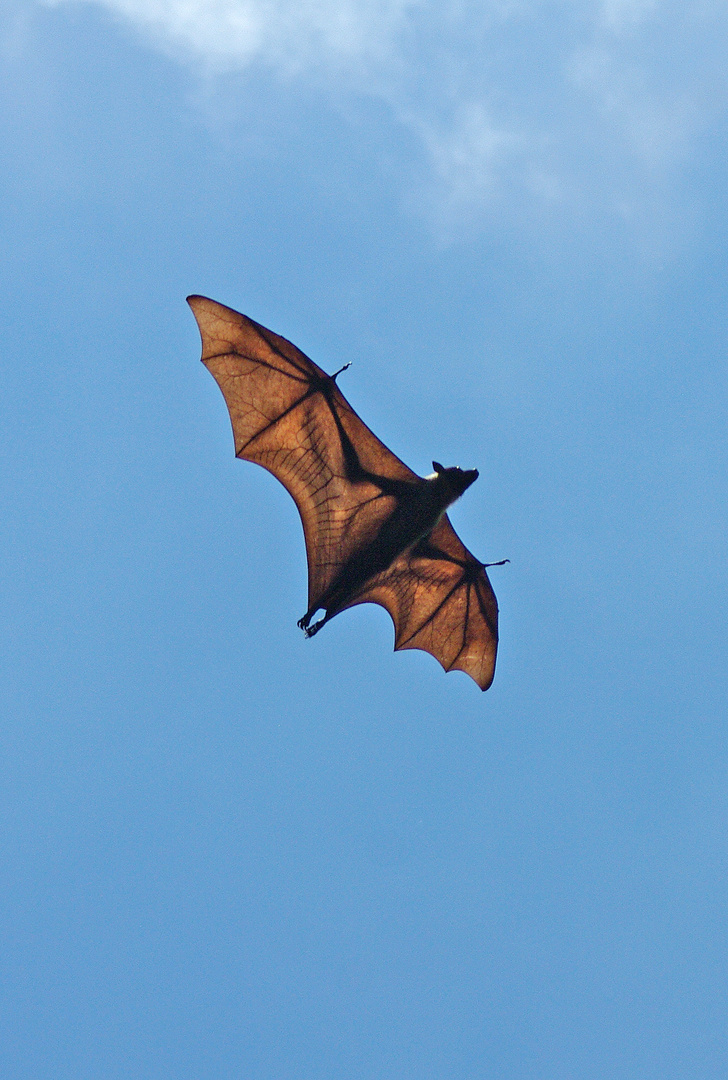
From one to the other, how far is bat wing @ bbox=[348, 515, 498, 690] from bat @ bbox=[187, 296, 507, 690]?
0.11 feet

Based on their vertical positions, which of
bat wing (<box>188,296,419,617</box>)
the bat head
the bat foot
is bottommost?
the bat foot

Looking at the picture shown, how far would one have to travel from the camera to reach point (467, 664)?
17.7m

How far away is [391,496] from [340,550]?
1.35 m

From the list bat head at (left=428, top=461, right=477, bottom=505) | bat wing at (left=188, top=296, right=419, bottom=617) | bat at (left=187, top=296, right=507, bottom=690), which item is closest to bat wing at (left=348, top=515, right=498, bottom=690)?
bat at (left=187, top=296, right=507, bottom=690)

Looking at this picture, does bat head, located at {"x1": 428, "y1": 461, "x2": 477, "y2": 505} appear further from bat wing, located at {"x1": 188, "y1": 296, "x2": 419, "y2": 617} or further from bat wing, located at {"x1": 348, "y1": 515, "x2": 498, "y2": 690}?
bat wing, located at {"x1": 348, "y1": 515, "x2": 498, "y2": 690}

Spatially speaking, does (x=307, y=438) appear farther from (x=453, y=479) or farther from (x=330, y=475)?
(x=453, y=479)

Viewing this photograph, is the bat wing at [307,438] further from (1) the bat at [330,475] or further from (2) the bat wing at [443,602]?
(2) the bat wing at [443,602]

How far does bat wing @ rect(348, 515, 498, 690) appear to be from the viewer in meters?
16.8

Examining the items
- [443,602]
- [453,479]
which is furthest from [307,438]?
[443,602]

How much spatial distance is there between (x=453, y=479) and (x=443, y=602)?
139 inches

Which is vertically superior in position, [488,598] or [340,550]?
[488,598]

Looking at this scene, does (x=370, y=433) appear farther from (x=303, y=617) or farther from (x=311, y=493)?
(x=303, y=617)

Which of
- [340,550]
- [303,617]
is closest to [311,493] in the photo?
[340,550]

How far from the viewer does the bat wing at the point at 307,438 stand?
14.6 metres
